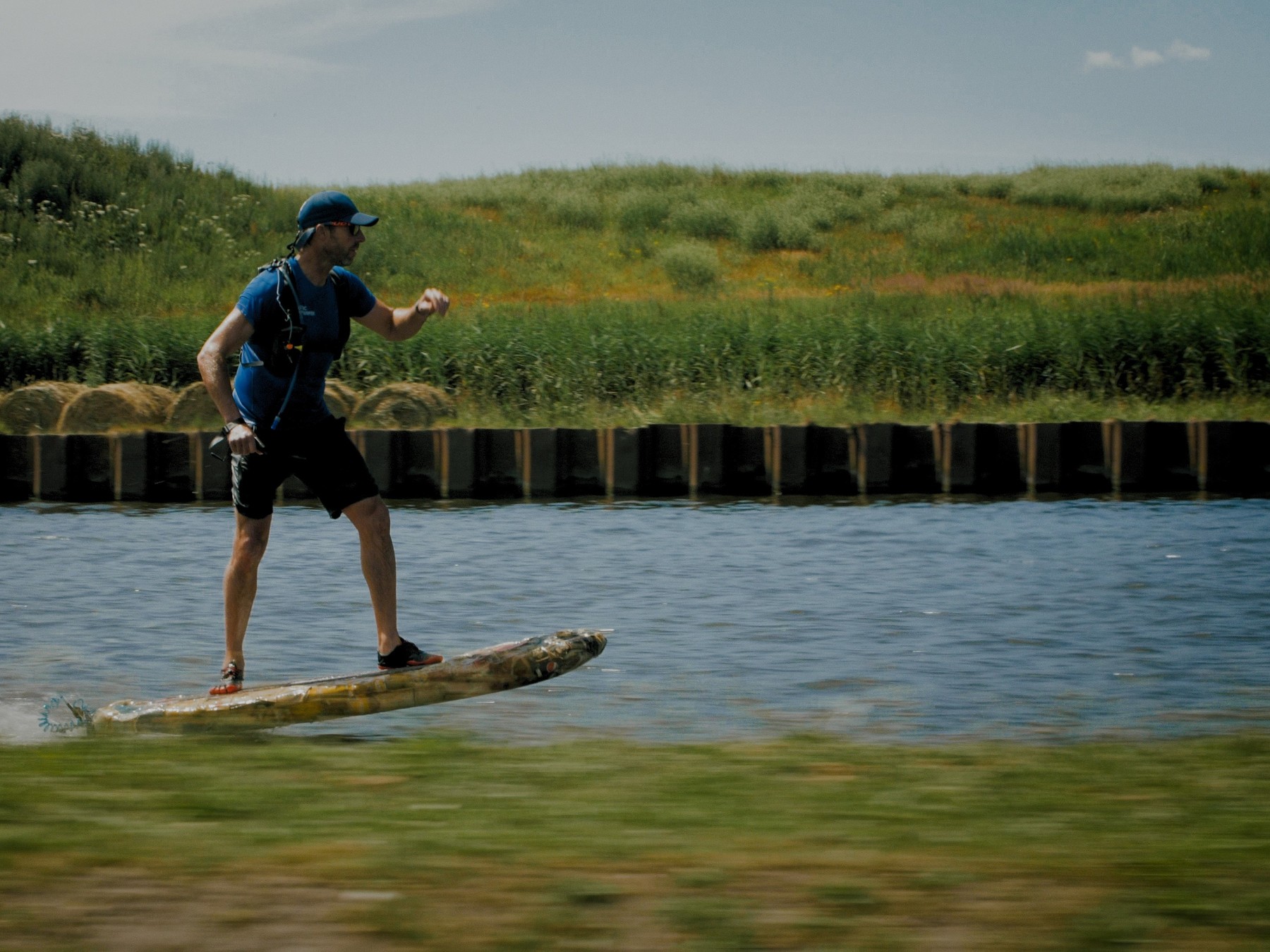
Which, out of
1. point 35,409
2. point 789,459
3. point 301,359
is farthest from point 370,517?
point 35,409

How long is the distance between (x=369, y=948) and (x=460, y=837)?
0.78m

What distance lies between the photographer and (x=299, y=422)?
6.55 meters

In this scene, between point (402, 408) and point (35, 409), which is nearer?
point (402, 408)

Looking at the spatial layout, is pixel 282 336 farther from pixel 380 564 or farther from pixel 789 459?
pixel 789 459

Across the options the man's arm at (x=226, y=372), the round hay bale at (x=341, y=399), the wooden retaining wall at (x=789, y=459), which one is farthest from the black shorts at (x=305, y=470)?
the round hay bale at (x=341, y=399)

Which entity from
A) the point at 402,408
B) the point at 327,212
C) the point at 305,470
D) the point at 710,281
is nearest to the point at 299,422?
the point at 305,470

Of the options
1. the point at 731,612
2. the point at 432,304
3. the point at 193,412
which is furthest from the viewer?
the point at 193,412

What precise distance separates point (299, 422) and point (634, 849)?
3.14m

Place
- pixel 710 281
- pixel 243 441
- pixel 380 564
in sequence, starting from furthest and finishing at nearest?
pixel 710 281
pixel 380 564
pixel 243 441

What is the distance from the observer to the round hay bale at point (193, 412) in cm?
1784

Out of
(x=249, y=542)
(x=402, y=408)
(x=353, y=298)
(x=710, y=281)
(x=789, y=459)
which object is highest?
(x=710, y=281)

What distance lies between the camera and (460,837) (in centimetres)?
410

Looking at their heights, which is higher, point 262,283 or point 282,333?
point 262,283

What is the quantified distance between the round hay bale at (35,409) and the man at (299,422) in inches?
505
